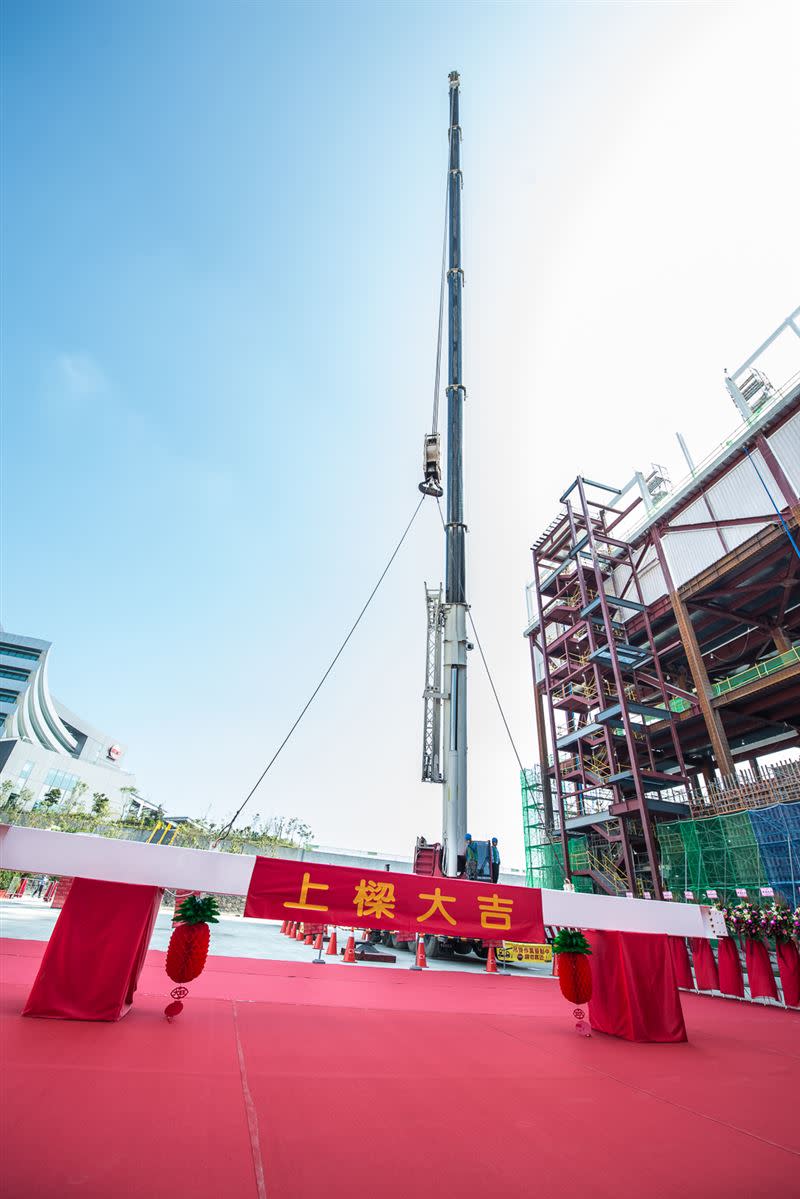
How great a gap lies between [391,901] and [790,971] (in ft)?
31.8

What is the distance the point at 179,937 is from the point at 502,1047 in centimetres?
345

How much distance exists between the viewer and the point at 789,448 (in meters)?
23.4

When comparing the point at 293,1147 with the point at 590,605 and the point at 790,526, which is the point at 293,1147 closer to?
the point at 790,526

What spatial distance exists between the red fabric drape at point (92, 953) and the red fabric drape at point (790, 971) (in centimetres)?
1162

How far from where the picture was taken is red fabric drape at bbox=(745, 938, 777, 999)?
1032cm

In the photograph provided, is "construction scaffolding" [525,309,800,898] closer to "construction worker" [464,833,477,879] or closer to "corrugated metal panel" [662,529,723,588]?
"corrugated metal panel" [662,529,723,588]

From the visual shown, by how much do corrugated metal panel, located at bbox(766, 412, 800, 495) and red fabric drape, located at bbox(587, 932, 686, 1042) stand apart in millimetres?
23600

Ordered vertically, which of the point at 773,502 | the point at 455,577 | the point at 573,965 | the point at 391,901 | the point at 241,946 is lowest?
the point at 241,946

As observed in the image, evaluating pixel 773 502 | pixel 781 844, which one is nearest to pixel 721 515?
pixel 773 502

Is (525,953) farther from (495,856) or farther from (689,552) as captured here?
(689,552)

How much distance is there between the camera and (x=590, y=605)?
101 feet

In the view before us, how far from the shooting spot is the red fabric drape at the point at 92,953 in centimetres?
458

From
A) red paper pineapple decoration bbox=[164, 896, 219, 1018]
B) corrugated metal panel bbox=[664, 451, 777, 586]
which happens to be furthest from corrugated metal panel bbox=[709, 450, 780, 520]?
red paper pineapple decoration bbox=[164, 896, 219, 1018]

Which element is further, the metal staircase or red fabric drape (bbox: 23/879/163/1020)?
the metal staircase
